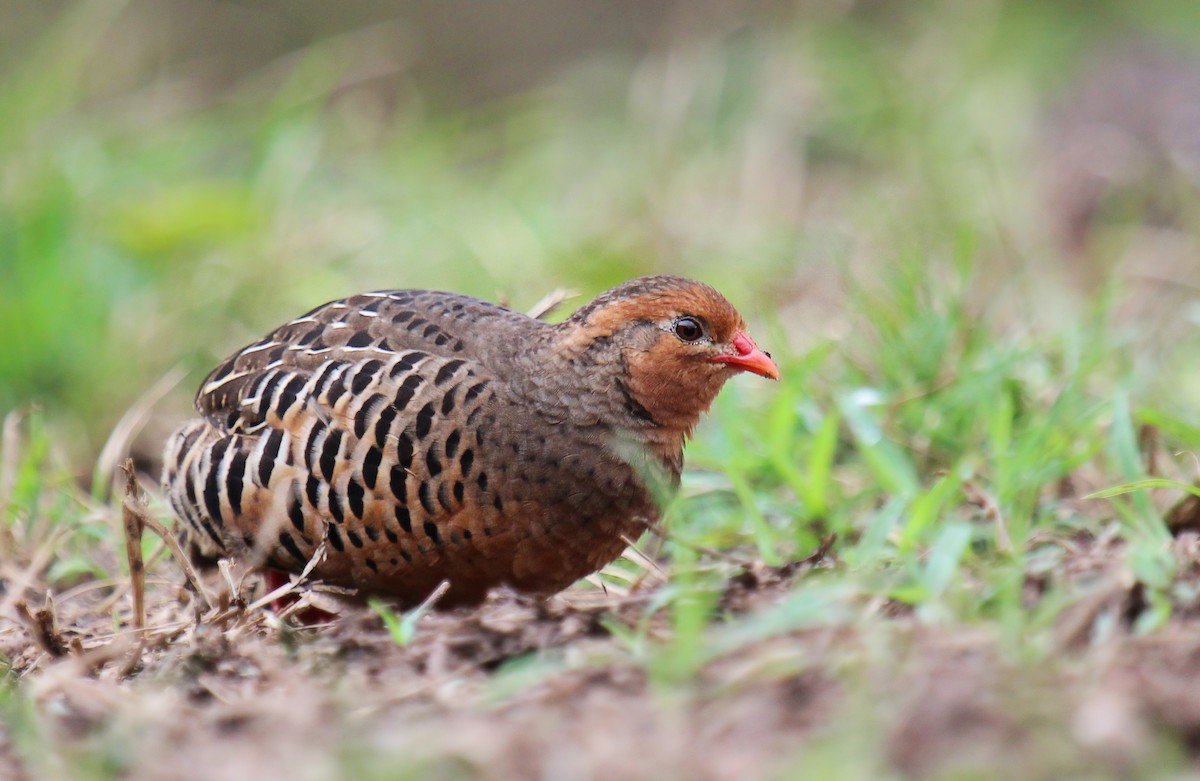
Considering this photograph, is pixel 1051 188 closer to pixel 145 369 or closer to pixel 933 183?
pixel 933 183

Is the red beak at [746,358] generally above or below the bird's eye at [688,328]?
below

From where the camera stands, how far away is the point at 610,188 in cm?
721

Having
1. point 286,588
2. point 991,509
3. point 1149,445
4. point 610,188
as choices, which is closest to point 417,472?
point 286,588

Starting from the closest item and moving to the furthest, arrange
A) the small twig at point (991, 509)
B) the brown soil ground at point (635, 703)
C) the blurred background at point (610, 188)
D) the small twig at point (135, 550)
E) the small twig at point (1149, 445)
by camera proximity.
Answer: the brown soil ground at point (635, 703), the small twig at point (135, 550), the small twig at point (991, 509), the small twig at point (1149, 445), the blurred background at point (610, 188)

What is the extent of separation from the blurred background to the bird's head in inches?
30.2

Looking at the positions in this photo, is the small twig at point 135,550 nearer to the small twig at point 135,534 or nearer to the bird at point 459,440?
the small twig at point 135,534

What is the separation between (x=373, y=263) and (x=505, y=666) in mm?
3842

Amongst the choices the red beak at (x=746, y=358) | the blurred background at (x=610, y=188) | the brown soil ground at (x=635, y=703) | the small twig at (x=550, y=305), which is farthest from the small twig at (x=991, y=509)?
the small twig at (x=550, y=305)

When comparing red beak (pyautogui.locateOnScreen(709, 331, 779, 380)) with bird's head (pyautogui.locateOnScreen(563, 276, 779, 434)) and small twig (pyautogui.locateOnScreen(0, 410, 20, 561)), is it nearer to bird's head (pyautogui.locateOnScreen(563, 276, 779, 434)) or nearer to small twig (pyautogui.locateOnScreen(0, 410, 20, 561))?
bird's head (pyautogui.locateOnScreen(563, 276, 779, 434))

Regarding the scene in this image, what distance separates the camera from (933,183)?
671cm

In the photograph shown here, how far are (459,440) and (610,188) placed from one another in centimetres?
422

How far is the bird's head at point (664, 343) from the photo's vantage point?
336cm

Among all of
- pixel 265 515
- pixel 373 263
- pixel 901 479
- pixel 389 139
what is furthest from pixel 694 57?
pixel 265 515

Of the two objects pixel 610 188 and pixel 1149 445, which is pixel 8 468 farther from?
pixel 610 188
